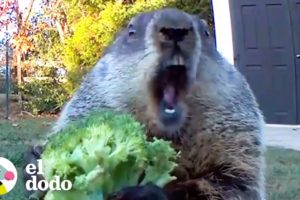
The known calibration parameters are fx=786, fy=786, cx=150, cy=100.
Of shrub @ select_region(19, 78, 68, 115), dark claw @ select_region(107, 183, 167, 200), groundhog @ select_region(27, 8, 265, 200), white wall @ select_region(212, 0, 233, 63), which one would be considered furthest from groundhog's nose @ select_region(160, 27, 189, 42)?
shrub @ select_region(19, 78, 68, 115)

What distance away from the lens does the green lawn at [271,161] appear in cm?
593

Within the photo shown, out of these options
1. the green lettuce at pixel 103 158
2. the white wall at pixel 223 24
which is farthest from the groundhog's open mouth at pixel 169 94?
the white wall at pixel 223 24

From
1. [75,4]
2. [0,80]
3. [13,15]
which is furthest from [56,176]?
[13,15]

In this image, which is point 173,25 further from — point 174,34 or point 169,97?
point 169,97

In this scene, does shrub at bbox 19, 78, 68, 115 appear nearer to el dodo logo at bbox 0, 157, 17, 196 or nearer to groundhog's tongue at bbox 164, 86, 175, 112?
el dodo logo at bbox 0, 157, 17, 196

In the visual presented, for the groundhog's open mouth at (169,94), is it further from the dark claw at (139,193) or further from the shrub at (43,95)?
the shrub at (43,95)

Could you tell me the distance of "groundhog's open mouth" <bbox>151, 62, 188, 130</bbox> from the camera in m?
2.06

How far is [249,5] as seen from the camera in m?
11.4

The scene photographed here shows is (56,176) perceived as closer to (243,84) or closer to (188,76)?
(188,76)

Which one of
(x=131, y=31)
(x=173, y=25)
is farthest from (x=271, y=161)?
(x=173, y=25)

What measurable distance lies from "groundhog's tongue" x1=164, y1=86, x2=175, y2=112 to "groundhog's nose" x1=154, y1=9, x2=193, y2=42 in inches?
5.4

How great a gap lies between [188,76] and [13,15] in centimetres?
1612

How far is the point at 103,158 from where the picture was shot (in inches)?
71.7

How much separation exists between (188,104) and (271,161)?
5.68 meters
